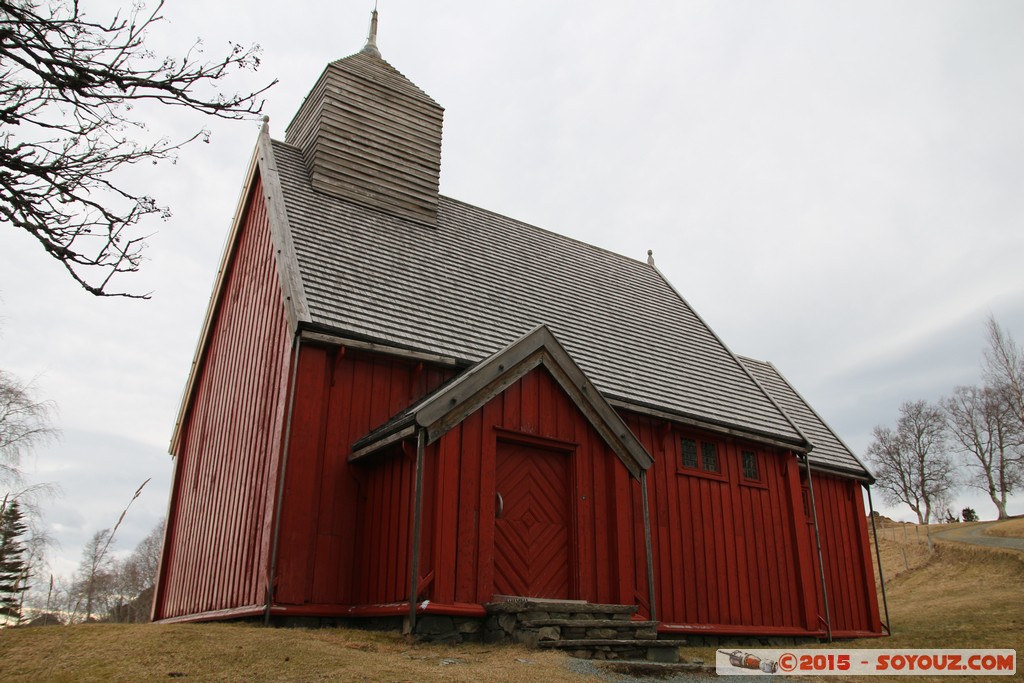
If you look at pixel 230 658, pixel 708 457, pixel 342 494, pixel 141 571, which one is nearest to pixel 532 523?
pixel 342 494

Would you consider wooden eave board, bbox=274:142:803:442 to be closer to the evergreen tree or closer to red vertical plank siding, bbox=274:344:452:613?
red vertical plank siding, bbox=274:344:452:613

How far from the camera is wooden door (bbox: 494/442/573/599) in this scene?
10.2 metres

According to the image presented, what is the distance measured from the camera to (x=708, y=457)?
15188mm

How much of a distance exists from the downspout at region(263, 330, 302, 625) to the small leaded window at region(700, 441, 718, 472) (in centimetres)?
798

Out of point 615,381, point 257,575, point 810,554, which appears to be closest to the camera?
point 257,575

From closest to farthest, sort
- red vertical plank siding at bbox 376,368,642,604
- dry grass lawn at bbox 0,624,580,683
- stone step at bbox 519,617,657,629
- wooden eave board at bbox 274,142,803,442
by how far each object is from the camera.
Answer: dry grass lawn at bbox 0,624,580,683
stone step at bbox 519,617,657,629
red vertical plank siding at bbox 376,368,642,604
wooden eave board at bbox 274,142,803,442

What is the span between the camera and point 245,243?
15.3 meters

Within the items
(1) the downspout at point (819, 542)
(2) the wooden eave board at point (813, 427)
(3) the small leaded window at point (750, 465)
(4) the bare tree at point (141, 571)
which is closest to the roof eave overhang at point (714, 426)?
(3) the small leaded window at point (750, 465)

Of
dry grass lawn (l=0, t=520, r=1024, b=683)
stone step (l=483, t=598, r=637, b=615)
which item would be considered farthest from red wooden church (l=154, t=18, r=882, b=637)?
dry grass lawn (l=0, t=520, r=1024, b=683)

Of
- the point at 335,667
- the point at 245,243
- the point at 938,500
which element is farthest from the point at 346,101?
the point at 938,500

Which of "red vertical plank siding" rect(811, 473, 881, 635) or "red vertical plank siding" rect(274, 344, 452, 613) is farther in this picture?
"red vertical plank siding" rect(811, 473, 881, 635)

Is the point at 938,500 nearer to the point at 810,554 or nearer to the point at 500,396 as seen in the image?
the point at 810,554

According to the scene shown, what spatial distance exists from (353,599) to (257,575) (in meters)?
1.30

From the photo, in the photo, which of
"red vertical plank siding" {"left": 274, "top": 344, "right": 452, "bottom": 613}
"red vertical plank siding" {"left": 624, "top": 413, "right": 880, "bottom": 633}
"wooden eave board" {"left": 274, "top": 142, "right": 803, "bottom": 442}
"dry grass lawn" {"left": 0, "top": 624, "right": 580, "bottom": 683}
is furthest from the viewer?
"red vertical plank siding" {"left": 624, "top": 413, "right": 880, "bottom": 633}
